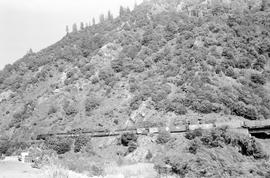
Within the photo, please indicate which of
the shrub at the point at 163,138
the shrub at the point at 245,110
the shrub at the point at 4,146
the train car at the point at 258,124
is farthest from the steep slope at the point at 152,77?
the shrub at the point at 163,138

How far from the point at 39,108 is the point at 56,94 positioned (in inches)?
180

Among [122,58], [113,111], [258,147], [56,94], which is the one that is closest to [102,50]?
[122,58]

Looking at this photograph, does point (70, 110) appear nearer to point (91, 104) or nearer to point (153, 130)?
point (91, 104)

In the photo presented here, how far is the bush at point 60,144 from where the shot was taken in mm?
51594

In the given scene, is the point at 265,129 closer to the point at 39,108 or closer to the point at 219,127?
the point at 219,127

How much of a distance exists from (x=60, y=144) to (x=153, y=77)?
2405 cm

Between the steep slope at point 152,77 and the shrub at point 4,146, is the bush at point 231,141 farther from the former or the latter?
the shrub at point 4,146

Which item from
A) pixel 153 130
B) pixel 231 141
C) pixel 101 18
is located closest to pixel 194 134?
pixel 231 141

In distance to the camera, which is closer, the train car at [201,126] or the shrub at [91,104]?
the train car at [201,126]

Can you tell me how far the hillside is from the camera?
5644 centimetres

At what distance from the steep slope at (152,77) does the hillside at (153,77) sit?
0.58 ft

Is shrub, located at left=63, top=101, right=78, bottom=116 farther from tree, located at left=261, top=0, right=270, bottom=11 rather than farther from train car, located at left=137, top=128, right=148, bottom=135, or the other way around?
tree, located at left=261, top=0, right=270, bottom=11

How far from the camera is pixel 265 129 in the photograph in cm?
4559

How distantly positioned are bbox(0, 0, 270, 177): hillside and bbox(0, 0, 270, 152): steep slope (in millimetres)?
177
